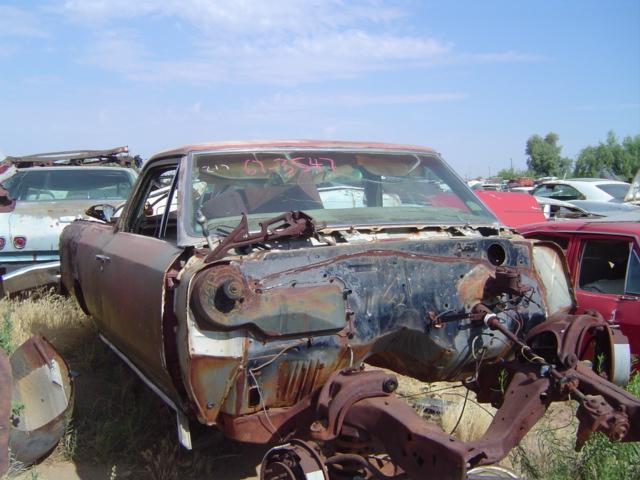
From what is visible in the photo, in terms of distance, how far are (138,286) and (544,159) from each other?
176 feet

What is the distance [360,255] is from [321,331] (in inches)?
15.9

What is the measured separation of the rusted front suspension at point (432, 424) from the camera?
2.54 m

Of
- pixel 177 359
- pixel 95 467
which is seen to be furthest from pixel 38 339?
pixel 177 359

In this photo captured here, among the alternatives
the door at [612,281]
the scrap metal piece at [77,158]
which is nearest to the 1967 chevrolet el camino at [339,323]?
the door at [612,281]

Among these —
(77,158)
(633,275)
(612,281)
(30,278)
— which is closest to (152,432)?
(30,278)

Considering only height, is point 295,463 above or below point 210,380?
below

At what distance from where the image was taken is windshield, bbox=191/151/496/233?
3.64m

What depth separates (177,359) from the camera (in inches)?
Answer: 122

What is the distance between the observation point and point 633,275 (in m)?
5.12

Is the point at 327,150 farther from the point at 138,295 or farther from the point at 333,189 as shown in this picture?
the point at 138,295

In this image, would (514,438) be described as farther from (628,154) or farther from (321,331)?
(628,154)

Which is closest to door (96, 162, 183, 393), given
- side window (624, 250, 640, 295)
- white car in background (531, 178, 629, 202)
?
side window (624, 250, 640, 295)

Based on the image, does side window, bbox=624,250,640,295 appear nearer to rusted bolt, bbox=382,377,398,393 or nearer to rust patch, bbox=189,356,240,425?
rusted bolt, bbox=382,377,398,393

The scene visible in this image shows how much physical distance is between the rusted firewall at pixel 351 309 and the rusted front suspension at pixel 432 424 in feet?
0.52
